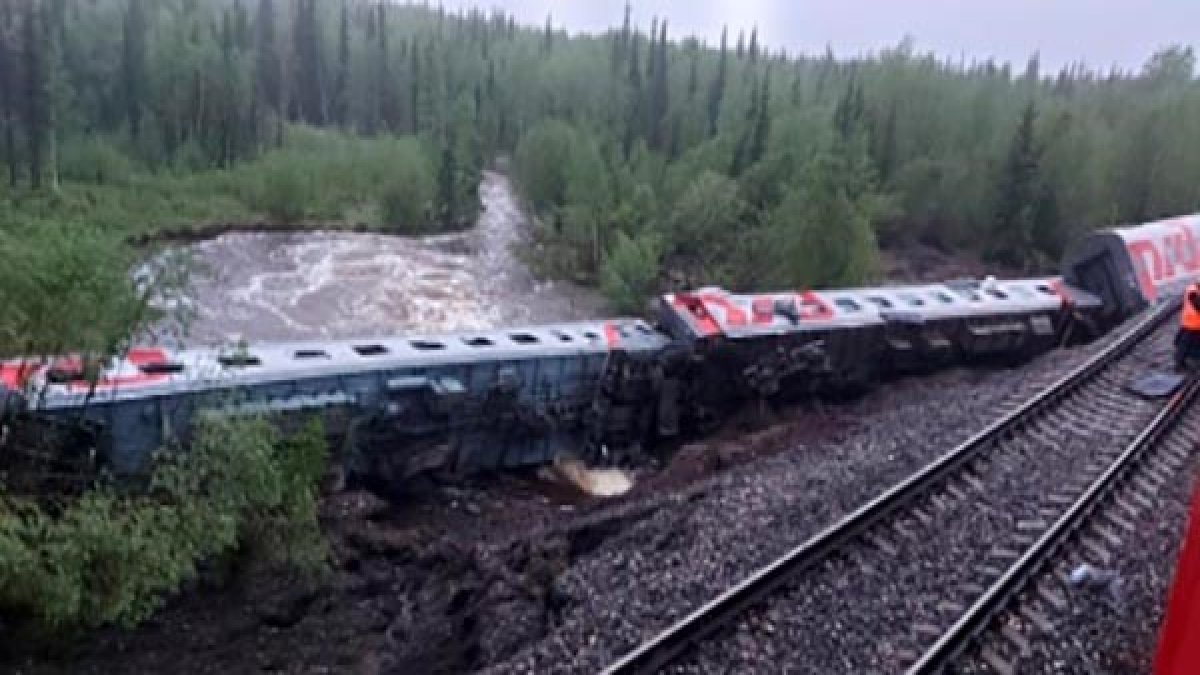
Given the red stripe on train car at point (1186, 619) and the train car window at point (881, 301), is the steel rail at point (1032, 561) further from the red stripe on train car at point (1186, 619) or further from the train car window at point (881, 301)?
the train car window at point (881, 301)

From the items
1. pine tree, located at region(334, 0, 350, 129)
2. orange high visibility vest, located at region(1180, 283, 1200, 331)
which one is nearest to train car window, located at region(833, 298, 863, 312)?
orange high visibility vest, located at region(1180, 283, 1200, 331)

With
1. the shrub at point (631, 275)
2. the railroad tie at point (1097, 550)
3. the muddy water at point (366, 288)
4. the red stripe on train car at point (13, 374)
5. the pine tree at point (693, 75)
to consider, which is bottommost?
the muddy water at point (366, 288)

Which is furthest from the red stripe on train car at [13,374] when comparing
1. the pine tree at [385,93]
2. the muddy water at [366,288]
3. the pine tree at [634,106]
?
the pine tree at [385,93]

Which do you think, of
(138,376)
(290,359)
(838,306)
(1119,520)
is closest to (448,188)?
(838,306)

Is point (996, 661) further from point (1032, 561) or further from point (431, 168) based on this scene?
point (431, 168)

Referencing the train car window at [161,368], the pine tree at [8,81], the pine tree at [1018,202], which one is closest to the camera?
the train car window at [161,368]

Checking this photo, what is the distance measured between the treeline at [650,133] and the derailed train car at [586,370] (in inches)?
211

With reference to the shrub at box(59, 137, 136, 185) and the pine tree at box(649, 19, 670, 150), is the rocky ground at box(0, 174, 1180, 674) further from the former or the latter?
the pine tree at box(649, 19, 670, 150)

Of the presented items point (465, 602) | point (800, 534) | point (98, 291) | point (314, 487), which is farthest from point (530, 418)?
point (98, 291)

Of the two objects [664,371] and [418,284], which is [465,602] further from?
[418,284]

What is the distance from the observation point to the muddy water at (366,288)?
29.1 meters

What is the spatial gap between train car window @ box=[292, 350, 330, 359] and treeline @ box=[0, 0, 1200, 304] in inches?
503

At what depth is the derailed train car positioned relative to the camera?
11.7 metres

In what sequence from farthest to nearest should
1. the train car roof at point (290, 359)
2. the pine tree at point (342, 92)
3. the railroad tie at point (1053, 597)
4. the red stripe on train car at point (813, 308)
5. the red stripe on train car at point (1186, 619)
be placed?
the pine tree at point (342, 92), the red stripe on train car at point (813, 308), the train car roof at point (290, 359), the railroad tie at point (1053, 597), the red stripe on train car at point (1186, 619)
